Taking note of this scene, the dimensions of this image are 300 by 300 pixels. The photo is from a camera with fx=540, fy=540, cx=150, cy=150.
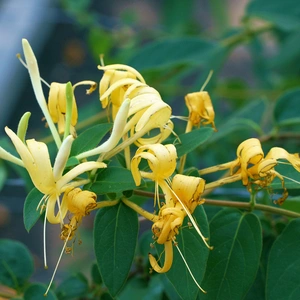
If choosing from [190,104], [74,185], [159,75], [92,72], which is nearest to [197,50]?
[159,75]

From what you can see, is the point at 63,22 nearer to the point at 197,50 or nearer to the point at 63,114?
the point at 197,50

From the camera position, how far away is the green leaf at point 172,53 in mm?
1106

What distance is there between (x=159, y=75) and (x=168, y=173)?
0.78 meters

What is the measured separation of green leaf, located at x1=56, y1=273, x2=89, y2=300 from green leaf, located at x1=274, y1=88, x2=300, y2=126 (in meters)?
0.43

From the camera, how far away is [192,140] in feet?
1.83

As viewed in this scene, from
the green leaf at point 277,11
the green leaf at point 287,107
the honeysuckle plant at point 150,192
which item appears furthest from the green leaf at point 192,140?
the green leaf at point 277,11

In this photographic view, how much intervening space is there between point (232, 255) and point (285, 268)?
0.06m

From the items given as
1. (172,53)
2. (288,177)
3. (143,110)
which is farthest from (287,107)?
(143,110)

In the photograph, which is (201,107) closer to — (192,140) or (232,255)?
(192,140)

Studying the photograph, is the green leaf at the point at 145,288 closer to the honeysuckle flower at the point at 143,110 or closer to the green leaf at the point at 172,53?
the honeysuckle flower at the point at 143,110

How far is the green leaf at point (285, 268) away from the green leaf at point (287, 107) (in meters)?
0.40

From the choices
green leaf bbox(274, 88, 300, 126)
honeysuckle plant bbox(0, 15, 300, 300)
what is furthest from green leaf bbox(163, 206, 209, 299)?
green leaf bbox(274, 88, 300, 126)

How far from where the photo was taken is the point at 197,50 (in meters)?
1.15

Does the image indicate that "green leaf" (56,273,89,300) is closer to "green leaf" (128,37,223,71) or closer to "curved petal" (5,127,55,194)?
"curved petal" (5,127,55,194)
